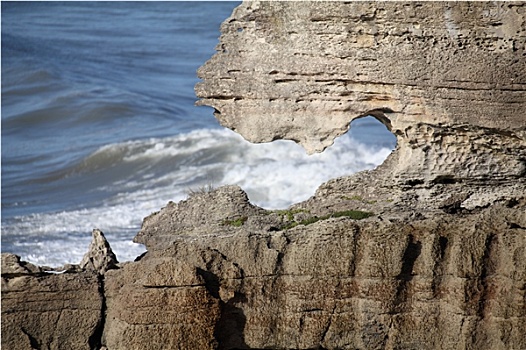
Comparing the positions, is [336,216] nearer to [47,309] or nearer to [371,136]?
[47,309]

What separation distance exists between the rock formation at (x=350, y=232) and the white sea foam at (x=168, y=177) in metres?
9.83

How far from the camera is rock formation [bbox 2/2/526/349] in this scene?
9766mm

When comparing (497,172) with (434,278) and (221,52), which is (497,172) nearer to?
(434,278)

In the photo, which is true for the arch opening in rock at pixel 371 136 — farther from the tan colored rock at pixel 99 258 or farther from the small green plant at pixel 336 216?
the tan colored rock at pixel 99 258

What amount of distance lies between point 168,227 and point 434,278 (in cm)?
273

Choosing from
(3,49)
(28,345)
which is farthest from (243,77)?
(3,49)

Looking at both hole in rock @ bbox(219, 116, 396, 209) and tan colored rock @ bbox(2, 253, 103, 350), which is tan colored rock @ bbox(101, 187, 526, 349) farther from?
hole in rock @ bbox(219, 116, 396, 209)

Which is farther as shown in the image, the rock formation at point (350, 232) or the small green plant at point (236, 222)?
the small green plant at point (236, 222)

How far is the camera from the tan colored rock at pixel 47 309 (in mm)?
9625

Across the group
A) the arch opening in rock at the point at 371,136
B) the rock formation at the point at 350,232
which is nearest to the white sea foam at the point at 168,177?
the arch opening in rock at the point at 371,136

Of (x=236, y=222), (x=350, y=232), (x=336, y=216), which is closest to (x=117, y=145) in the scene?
(x=236, y=222)

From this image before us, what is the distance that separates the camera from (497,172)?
10656 millimetres

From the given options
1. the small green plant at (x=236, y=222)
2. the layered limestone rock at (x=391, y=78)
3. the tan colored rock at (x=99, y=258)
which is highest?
the layered limestone rock at (x=391, y=78)

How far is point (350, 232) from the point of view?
9.91m
